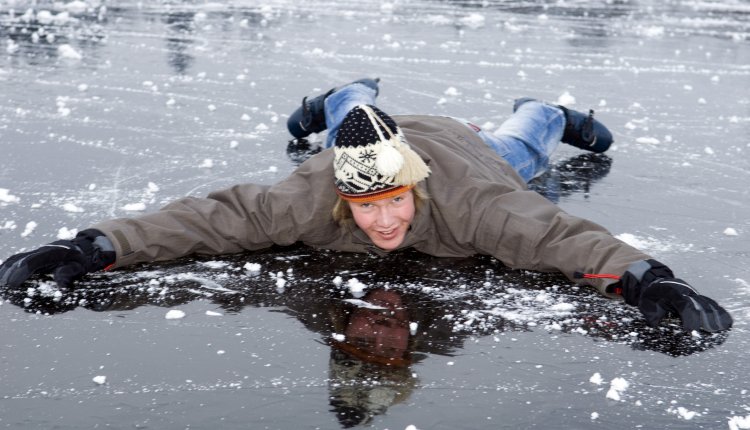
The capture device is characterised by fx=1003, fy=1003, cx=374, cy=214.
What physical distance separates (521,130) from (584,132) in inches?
24.1

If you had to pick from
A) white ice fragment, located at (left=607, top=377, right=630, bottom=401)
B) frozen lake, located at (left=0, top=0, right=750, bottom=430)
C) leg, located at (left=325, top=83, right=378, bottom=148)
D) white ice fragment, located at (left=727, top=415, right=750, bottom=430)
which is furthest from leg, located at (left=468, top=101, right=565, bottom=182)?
white ice fragment, located at (left=727, top=415, right=750, bottom=430)

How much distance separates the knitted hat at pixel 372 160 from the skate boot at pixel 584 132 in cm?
214

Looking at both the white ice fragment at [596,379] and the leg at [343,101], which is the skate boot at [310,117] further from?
the white ice fragment at [596,379]

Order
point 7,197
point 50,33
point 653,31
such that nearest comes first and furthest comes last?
point 7,197 < point 50,33 < point 653,31

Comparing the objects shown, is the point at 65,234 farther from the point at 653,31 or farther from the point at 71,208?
the point at 653,31

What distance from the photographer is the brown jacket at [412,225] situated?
4.02 metres

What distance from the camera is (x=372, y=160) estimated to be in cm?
393

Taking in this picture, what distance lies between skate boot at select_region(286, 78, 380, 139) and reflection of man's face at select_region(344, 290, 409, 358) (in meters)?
2.41

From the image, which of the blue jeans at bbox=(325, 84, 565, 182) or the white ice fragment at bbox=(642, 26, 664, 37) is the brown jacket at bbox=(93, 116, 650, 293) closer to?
the blue jeans at bbox=(325, 84, 565, 182)

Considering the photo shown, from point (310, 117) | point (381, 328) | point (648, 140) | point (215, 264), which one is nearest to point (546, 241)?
point (381, 328)

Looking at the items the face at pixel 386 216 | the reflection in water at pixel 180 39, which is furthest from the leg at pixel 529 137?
the reflection in water at pixel 180 39

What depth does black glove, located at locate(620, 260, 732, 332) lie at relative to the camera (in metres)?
3.49

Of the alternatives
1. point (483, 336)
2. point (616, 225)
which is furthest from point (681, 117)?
point (483, 336)

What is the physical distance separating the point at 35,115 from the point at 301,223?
11.5 feet
